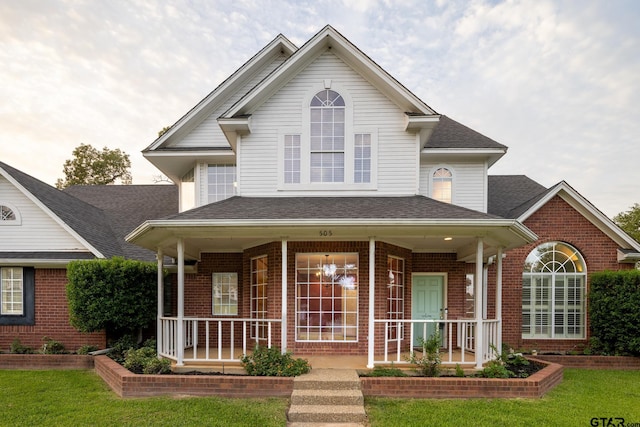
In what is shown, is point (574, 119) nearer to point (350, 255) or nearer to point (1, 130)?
point (350, 255)

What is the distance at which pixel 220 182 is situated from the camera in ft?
38.2

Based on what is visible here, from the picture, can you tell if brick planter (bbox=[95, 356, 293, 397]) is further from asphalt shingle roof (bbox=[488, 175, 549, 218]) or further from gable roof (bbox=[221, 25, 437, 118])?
asphalt shingle roof (bbox=[488, 175, 549, 218])

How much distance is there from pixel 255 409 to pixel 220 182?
7.25 metres

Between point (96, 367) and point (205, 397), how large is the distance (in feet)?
12.5

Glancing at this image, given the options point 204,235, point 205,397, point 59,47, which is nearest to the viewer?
point 205,397

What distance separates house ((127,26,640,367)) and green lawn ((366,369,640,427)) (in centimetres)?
123

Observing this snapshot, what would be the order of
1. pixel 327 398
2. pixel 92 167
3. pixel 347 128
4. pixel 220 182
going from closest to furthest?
pixel 327 398, pixel 347 128, pixel 220 182, pixel 92 167

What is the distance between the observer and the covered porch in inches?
301

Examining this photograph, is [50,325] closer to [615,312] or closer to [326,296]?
[326,296]

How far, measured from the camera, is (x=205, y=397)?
6754 millimetres

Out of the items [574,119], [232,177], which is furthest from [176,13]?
[574,119]

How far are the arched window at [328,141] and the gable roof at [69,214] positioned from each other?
6.96 metres

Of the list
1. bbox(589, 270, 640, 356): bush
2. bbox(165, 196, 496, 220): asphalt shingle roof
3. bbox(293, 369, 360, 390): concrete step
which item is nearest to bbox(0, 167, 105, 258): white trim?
bbox(165, 196, 496, 220): asphalt shingle roof

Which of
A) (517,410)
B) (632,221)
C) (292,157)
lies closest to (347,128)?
(292,157)
